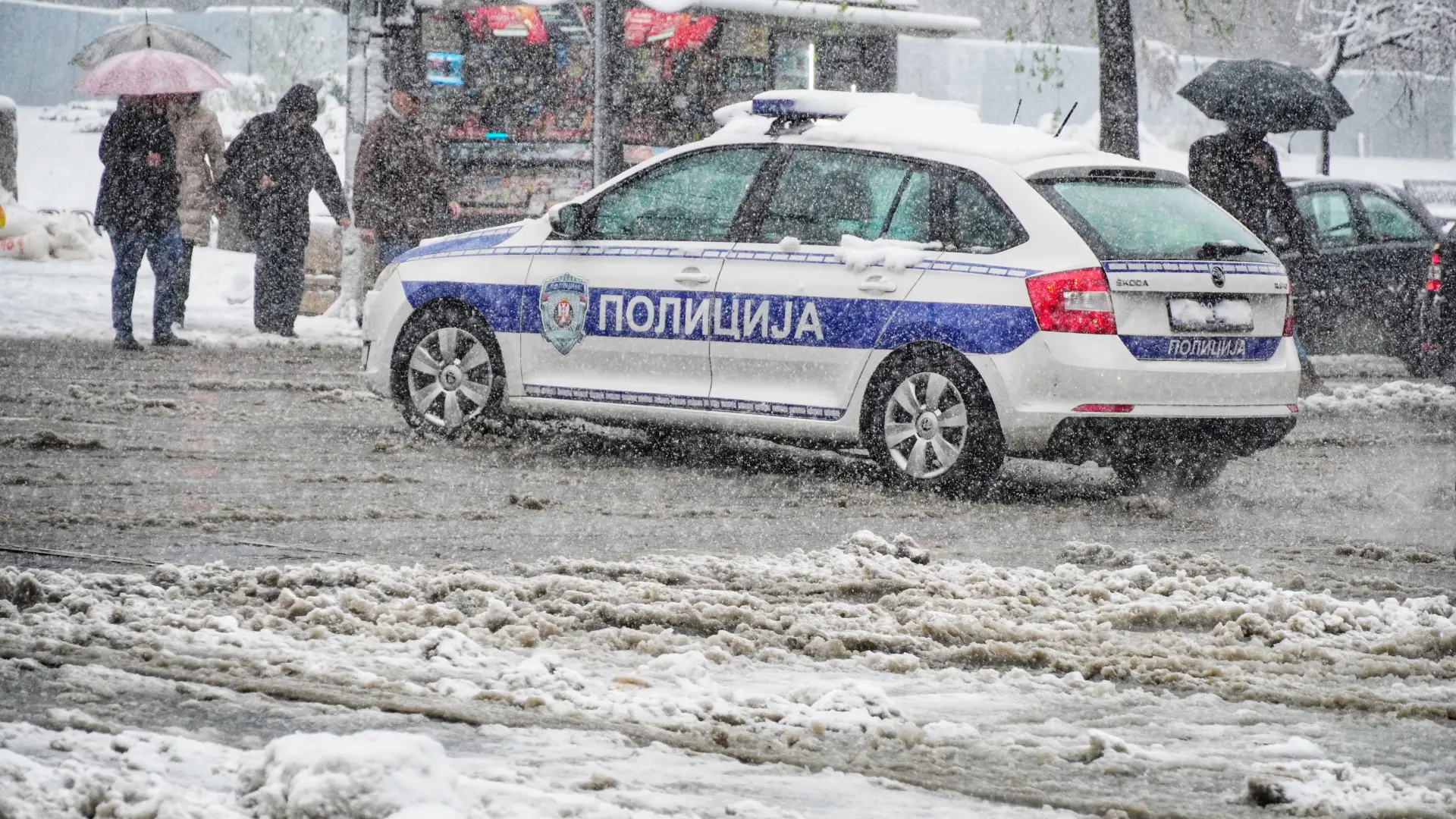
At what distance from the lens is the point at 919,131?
892 centimetres

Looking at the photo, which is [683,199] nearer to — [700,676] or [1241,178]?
[700,676]

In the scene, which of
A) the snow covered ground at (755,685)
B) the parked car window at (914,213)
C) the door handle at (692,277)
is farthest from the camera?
the door handle at (692,277)

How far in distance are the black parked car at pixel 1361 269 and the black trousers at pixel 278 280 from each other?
26.1 feet

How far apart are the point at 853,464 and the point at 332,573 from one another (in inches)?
164

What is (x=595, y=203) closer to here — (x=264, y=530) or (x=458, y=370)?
(x=458, y=370)

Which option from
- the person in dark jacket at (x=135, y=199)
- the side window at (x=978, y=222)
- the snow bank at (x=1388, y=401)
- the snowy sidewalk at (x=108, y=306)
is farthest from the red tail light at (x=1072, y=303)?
the snowy sidewalk at (x=108, y=306)

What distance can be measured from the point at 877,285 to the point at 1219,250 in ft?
4.70

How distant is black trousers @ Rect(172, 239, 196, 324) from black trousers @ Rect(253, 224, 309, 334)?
0.57m

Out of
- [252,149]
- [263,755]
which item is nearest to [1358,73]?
[252,149]

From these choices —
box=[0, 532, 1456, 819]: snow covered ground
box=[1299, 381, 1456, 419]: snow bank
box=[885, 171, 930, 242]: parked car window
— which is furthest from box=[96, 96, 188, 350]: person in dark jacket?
box=[0, 532, 1456, 819]: snow covered ground

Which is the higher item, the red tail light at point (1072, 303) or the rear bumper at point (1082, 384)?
the red tail light at point (1072, 303)

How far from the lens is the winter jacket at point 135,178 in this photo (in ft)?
48.1

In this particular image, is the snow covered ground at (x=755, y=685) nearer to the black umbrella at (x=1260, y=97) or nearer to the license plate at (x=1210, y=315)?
the license plate at (x=1210, y=315)

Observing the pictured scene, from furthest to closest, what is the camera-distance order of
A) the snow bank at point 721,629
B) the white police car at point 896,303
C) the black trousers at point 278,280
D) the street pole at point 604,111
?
the street pole at point 604,111, the black trousers at point 278,280, the white police car at point 896,303, the snow bank at point 721,629
